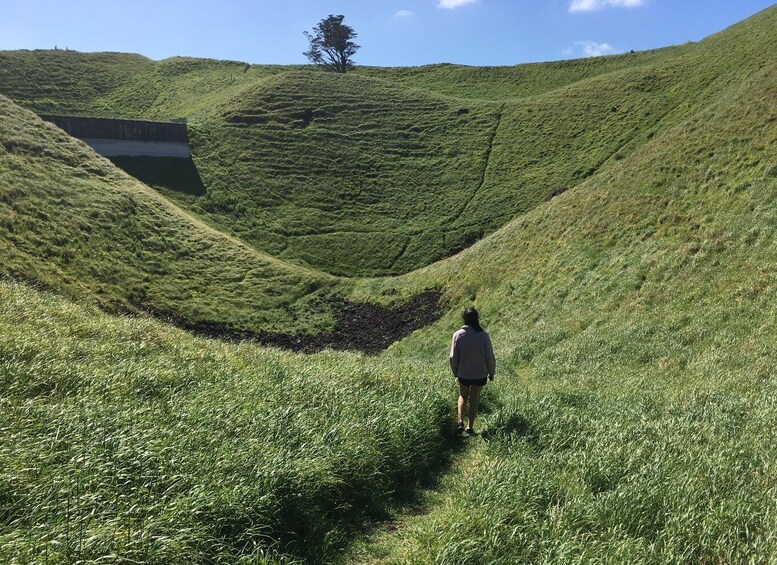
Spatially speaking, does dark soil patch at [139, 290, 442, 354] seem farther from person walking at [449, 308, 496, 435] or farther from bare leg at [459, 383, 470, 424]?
person walking at [449, 308, 496, 435]

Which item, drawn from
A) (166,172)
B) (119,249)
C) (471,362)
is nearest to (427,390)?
(471,362)

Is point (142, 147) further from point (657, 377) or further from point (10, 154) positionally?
point (657, 377)

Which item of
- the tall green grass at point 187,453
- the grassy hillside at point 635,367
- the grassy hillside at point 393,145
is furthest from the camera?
the grassy hillside at point 393,145

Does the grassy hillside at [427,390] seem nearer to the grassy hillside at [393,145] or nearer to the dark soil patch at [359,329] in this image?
Result: the dark soil patch at [359,329]

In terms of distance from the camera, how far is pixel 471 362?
905 cm

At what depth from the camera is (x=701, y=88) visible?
50.2m

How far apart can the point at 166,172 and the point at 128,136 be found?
5.10 metres

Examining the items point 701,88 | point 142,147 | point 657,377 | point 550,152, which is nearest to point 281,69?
point 142,147

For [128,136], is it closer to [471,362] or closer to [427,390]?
[427,390]

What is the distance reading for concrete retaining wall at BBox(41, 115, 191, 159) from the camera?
43219 millimetres

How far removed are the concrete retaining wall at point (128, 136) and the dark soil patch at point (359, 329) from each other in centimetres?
2638

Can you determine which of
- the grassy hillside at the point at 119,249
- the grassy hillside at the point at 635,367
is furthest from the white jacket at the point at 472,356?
the grassy hillside at the point at 119,249

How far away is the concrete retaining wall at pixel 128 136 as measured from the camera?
4322cm

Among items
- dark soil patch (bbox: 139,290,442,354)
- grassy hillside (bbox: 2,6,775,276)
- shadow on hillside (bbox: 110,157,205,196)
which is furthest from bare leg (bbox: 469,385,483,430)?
shadow on hillside (bbox: 110,157,205,196)
